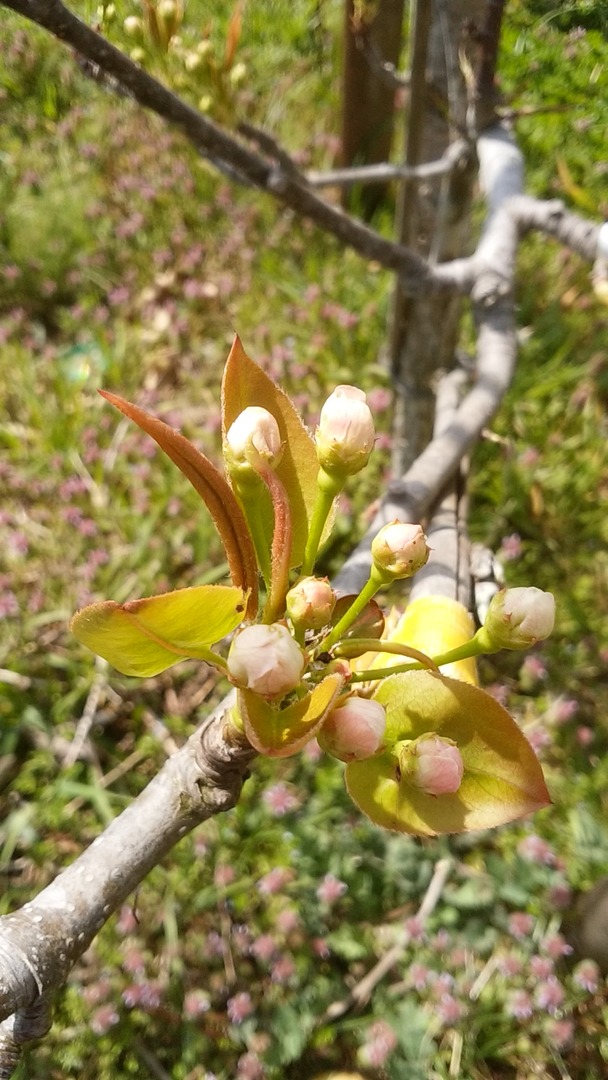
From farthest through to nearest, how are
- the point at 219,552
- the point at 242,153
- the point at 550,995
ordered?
the point at 219,552
the point at 550,995
the point at 242,153

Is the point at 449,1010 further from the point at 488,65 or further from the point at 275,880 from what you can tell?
the point at 488,65

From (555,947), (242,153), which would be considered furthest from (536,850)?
(242,153)

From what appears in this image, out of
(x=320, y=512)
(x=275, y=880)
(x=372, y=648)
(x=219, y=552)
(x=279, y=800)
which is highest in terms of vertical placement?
(x=219, y=552)

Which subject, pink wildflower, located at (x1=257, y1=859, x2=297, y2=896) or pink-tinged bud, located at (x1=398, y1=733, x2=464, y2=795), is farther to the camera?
pink wildflower, located at (x1=257, y1=859, x2=297, y2=896)

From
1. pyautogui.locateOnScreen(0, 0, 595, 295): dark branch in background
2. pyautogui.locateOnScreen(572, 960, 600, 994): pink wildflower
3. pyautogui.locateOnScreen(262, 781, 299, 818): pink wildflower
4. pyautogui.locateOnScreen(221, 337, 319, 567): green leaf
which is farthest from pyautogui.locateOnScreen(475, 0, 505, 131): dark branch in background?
pyautogui.locateOnScreen(572, 960, 600, 994): pink wildflower

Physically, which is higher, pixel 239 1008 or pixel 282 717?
pixel 282 717

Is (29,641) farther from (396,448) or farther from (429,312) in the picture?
(429,312)

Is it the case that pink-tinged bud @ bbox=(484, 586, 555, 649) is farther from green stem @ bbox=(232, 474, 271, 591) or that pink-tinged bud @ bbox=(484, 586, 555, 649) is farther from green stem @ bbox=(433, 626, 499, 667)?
green stem @ bbox=(232, 474, 271, 591)

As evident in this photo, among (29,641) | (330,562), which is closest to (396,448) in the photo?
(330,562)
